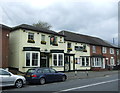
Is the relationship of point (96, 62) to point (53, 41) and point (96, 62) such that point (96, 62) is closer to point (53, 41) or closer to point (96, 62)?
point (96, 62)

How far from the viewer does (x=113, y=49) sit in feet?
142

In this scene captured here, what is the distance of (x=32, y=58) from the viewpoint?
23.8 metres

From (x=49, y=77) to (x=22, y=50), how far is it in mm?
9623

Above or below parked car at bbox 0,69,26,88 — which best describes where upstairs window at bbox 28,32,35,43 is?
above

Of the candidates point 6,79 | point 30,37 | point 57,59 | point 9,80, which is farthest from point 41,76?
point 57,59

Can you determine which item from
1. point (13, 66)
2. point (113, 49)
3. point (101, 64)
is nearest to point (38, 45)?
point (13, 66)

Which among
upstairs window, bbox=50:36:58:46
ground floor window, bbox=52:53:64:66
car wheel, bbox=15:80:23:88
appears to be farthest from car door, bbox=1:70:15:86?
upstairs window, bbox=50:36:58:46

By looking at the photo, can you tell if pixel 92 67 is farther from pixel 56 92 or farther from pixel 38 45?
pixel 56 92

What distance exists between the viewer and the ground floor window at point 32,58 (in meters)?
23.5

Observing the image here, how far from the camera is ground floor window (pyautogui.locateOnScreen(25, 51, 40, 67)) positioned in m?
23.5

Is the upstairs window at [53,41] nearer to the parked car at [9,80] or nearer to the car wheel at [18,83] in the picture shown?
the parked car at [9,80]

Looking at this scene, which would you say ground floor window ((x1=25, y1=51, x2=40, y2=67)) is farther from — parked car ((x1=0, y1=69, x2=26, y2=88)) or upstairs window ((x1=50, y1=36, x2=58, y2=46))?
parked car ((x1=0, y1=69, x2=26, y2=88))

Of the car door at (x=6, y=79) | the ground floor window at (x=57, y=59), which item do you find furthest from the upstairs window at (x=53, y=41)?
the car door at (x=6, y=79)

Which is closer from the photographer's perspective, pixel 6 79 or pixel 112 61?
pixel 6 79
